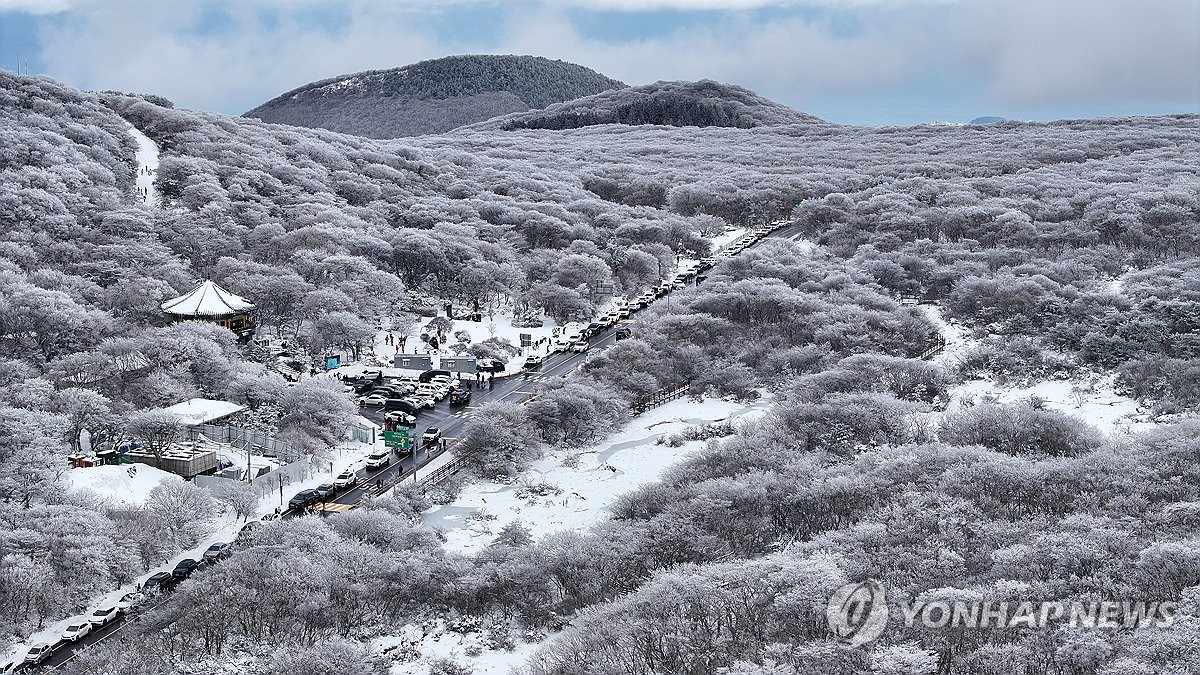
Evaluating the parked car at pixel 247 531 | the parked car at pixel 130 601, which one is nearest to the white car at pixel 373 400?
the parked car at pixel 247 531

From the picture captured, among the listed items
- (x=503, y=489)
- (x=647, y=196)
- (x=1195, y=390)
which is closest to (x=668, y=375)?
(x=503, y=489)

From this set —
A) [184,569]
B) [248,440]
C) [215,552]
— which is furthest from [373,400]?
[184,569]

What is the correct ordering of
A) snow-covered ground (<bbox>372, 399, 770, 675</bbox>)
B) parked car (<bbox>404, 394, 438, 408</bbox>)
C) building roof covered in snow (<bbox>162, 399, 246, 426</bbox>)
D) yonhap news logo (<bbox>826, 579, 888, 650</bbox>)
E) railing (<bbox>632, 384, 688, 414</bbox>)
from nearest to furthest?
yonhap news logo (<bbox>826, 579, 888, 650</bbox>) < snow-covered ground (<bbox>372, 399, 770, 675</bbox>) < building roof covered in snow (<bbox>162, 399, 246, 426</bbox>) < parked car (<bbox>404, 394, 438, 408</bbox>) < railing (<bbox>632, 384, 688, 414</bbox>)

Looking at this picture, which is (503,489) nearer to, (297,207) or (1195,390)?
(1195,390)

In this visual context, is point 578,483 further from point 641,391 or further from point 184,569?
point 184,569

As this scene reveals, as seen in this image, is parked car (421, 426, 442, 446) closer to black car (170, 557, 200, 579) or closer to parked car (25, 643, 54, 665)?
black car (170, 557, 200, 579)

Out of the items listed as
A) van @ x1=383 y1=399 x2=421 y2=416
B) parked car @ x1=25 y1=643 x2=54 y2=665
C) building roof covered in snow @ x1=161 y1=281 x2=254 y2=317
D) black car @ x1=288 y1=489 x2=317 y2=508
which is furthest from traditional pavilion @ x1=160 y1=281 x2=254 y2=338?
parked car @ x1=25 y1=643 x2=54 y2=665
